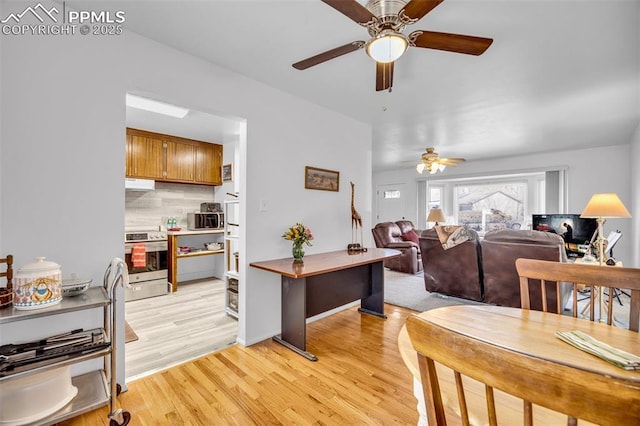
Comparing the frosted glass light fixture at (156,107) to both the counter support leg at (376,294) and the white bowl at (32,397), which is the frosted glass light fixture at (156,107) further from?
the counter support leg at (376,294)

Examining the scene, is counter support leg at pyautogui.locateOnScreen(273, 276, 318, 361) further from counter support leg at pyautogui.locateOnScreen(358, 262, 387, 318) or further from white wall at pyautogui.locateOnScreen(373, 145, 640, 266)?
white wall at pyautogui.locateOnScreen(373, 145, 640, 266)

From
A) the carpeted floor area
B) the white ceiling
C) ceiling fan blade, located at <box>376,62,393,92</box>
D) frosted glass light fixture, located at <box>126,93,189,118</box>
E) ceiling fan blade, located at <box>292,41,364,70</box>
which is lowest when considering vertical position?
the carpeted floor area

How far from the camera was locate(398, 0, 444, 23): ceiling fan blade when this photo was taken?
127cm

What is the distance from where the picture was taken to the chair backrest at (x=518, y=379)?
390 mm

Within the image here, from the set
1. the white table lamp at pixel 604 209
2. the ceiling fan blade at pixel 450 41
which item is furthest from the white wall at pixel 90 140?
the white table lamp at pixel 604 209

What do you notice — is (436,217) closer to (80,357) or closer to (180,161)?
(180,161)

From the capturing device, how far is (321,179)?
10.8ft

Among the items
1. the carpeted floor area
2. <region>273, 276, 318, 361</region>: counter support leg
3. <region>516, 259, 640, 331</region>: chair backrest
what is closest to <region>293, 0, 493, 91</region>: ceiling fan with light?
<region>516, 259, 640, 331</region>: chair backrest

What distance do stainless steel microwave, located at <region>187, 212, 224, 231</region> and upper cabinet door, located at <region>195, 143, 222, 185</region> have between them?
0.56m

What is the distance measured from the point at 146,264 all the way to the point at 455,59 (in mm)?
4430

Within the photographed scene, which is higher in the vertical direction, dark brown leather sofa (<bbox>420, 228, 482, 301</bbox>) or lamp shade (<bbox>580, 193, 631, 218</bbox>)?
lamp shade (<bbox>580, 193, 631, 218</bbox>)

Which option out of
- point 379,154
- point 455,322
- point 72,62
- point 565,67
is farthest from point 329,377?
point 379,154

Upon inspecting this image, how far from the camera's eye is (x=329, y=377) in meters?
2.07

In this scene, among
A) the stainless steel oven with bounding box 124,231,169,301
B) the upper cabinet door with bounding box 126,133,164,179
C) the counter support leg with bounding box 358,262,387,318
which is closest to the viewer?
the counter support leg with bounding box 358,262,387,318
